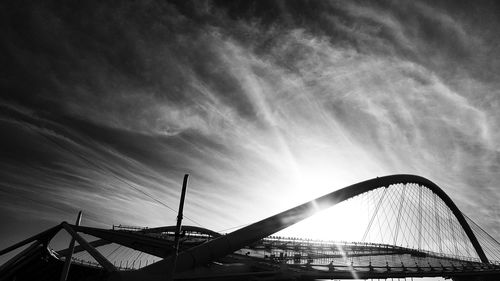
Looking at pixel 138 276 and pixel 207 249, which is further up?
pixel 207 249

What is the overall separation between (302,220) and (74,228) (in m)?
20.8

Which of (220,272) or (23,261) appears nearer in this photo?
(220,272)

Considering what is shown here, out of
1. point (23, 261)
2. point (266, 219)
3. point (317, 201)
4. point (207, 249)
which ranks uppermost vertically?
point (317, 201)

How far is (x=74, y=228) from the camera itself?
84.2ft

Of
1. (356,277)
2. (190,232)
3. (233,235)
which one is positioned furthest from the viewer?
(190,232)

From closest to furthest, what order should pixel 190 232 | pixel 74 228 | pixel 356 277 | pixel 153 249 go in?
pixel 74 228
pixel 356 277
pixel 153 249
pixel 190 232

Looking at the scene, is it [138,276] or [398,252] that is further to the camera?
[398,252]

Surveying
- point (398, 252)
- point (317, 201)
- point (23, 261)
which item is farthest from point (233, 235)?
point (398, 252)

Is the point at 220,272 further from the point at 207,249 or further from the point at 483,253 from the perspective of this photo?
the point at 483,253

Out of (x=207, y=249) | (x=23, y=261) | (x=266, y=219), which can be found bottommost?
(x=23, y=261)

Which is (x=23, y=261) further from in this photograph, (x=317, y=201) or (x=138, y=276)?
(x=317, y=201)

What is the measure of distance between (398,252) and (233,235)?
6376cm

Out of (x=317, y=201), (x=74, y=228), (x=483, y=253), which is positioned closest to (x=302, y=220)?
(x=317, y=201)

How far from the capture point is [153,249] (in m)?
39.2
